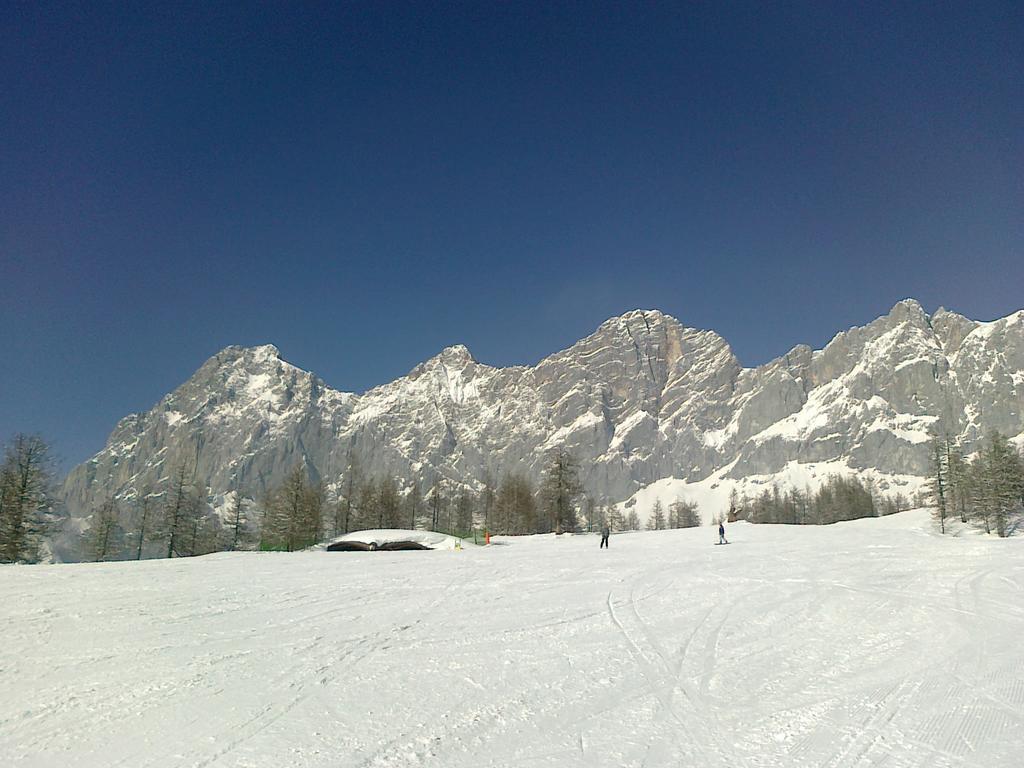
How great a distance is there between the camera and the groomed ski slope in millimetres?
5922

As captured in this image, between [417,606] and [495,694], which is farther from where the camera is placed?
[417,606]

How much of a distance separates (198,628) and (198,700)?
14.4 feet

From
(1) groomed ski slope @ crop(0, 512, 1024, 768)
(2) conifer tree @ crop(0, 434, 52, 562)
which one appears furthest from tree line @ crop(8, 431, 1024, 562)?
(1) groomed ski slope @ crop(0, 512, 1024, 768)

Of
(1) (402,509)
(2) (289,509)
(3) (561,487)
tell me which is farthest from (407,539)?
(1) (402,509)

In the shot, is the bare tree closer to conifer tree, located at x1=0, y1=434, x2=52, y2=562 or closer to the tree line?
the tree line

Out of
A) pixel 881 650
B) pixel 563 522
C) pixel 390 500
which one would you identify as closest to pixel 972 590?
pixel 881 650

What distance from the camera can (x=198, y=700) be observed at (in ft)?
23.1

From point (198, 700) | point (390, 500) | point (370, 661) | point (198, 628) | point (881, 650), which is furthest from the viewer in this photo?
point (390, 500)

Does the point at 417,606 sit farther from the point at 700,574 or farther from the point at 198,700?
the point at 700,574

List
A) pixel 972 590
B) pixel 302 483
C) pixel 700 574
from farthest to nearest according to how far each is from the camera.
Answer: pixel 302 483, pixel 700 574, pixel 972 590

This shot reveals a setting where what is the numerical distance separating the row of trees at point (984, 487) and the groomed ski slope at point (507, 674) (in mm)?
44457

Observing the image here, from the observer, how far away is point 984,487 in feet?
177

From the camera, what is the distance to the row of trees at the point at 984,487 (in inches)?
2045

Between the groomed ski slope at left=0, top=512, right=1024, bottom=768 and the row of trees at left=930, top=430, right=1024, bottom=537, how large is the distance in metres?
44.5
